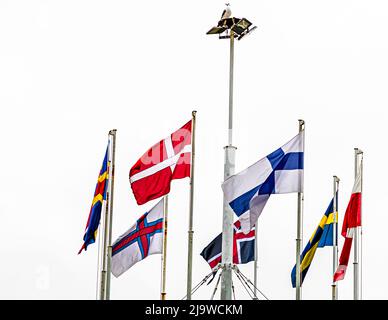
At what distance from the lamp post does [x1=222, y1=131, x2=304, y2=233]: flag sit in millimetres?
1414

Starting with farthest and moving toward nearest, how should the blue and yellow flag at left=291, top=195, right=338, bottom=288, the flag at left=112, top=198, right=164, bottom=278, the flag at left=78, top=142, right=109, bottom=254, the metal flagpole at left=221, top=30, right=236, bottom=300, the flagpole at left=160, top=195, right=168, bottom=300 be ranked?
the blue and yellow flag at left=291, top=195, right=338, bottom=288
the flag at left=112, top=198, right=164, bottom=278
the flag at left=78, top=142, right=109, bottom=254
the flagpole at left=160, top=195, right=168, bottom=300
the metal flagpole at left=221, top=30, right=236, bottom=300

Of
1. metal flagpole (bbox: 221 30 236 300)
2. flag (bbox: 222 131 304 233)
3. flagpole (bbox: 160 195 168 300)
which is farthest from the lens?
flagpole (bbox: 160 195 168 300)

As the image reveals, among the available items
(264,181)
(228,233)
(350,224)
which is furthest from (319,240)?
(264,181)

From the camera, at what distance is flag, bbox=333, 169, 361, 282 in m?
34.0

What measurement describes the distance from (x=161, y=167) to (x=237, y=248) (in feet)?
22.3

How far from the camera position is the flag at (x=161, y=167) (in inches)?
1304

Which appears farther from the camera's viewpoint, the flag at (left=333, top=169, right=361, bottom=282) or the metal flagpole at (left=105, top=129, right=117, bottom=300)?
the metal flagpole at (left=105, top=129, right=117, bottom=300)

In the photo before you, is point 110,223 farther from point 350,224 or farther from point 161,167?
point 350,224

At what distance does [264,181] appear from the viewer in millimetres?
30922

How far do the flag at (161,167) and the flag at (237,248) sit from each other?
17.6 feet

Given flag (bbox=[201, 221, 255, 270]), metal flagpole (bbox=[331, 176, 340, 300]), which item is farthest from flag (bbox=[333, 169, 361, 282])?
flag (bbox=[201, 221, 255, 270])

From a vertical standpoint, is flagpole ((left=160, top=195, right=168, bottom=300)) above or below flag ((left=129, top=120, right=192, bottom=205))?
below

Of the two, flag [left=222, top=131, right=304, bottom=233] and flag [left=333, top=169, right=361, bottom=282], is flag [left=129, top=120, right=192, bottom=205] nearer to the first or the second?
flag [left=222, top=131, right=304, bottom=233]
